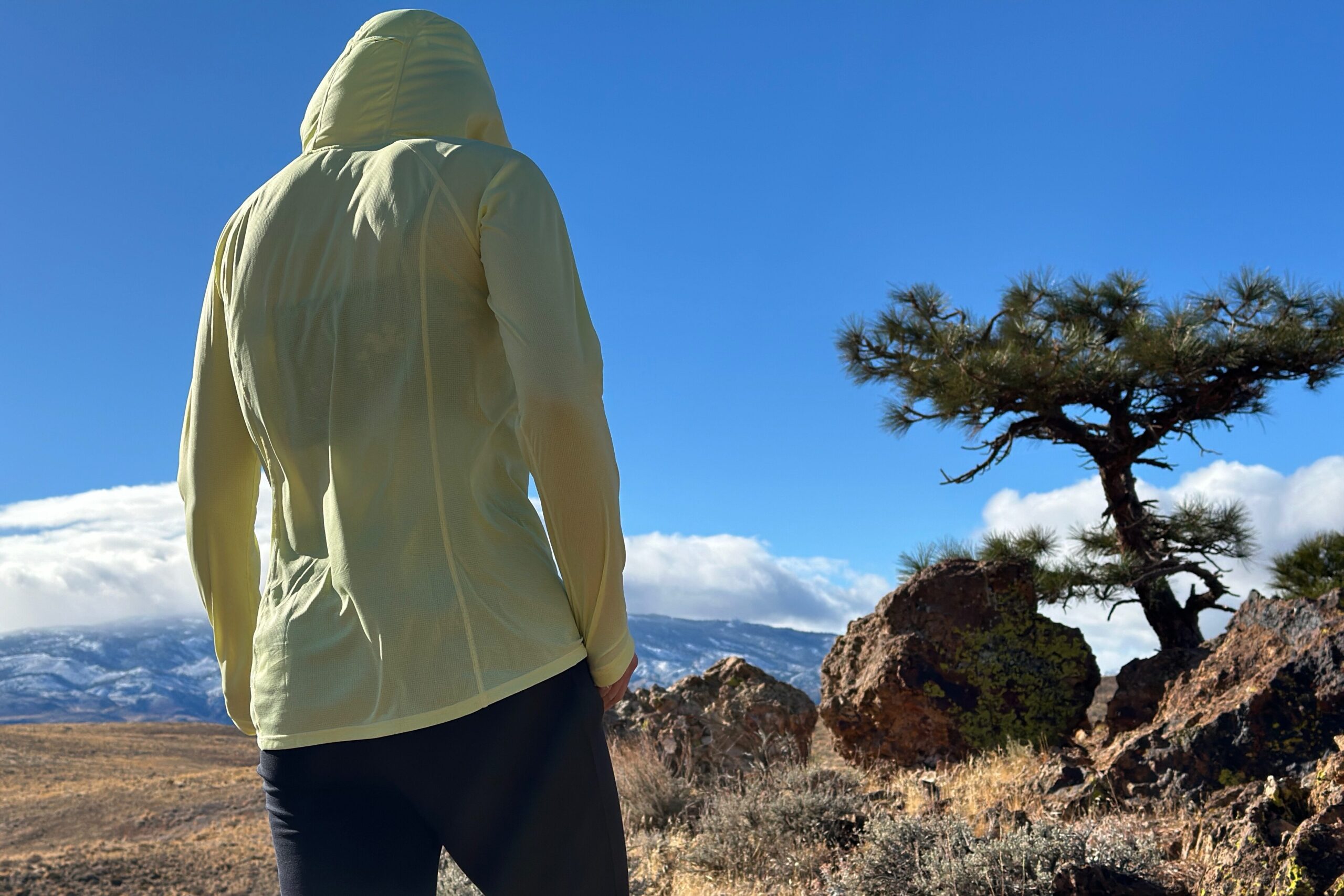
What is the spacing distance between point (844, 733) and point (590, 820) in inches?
237

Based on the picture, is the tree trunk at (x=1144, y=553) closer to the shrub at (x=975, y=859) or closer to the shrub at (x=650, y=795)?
the shrub at (x=650, y=795)

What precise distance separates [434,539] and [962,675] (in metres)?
6.01

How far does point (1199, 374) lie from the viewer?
7.69 metres

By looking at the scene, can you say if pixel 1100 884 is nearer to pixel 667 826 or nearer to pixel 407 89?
pixel 407 89

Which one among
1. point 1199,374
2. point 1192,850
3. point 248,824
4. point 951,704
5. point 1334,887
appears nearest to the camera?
point 1334,887

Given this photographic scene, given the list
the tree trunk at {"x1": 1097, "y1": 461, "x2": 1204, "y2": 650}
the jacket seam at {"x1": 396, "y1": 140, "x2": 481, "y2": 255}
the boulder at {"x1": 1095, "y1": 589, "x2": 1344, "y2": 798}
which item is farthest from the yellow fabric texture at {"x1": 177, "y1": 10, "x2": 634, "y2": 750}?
the tree trunk at {"x1": 1097, "y1": 461, "x2": 1204, "y2": 650}

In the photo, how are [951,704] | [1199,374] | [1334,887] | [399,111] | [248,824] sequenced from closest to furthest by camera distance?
[399,111], [1334,887], [951,704], [1199,374], [248,824]

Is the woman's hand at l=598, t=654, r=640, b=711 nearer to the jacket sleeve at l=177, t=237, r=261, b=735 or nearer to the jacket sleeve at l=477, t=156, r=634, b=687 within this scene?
the jacket sleeve at l=477, t=156, r=634, b=687

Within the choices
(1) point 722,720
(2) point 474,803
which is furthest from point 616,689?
(1) point 722,720

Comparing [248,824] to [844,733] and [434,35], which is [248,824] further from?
[434,35]

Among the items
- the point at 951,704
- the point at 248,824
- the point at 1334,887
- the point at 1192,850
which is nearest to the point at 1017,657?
the point at 951,704

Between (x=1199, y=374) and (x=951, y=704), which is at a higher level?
(x=1199, y=374)

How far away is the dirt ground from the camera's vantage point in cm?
692

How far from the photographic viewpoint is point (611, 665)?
136 cm
